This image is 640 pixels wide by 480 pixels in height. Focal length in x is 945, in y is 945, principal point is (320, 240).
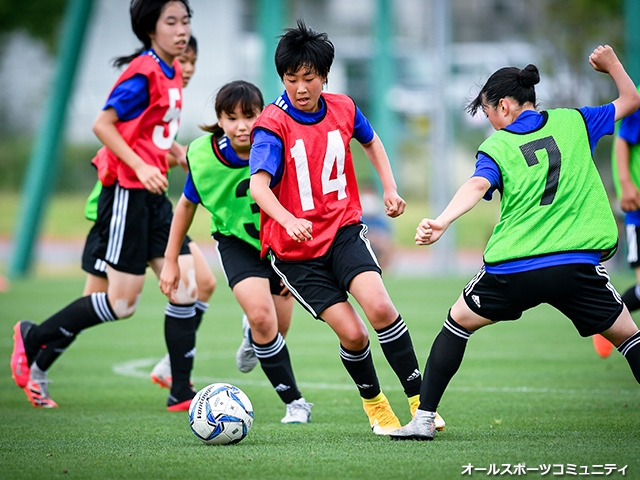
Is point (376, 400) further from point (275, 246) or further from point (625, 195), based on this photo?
point (625, 195)

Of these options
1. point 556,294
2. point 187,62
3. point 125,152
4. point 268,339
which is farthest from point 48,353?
point 556,294

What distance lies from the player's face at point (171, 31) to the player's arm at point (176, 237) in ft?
3.64

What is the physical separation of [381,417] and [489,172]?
1461 mm

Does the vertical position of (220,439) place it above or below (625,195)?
below

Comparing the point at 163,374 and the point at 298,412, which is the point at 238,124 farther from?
the point at 163,374

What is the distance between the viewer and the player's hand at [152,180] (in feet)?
17.3

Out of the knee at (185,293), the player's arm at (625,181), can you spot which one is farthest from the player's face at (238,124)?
the player's arm at (625,181)

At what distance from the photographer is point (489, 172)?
4293 millimetres

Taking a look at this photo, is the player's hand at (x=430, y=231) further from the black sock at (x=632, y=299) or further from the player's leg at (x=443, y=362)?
the black sock at (x=632, y=299)

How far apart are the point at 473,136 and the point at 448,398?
A: 1747 centimetres

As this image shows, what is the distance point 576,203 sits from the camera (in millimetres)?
4324

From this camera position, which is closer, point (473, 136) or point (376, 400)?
point (376, 400)

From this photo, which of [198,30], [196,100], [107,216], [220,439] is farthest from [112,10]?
[220,439]

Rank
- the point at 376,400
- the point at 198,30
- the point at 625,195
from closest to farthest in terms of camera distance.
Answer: the point at 376,400
the point at 625,195
the point at 198,30
